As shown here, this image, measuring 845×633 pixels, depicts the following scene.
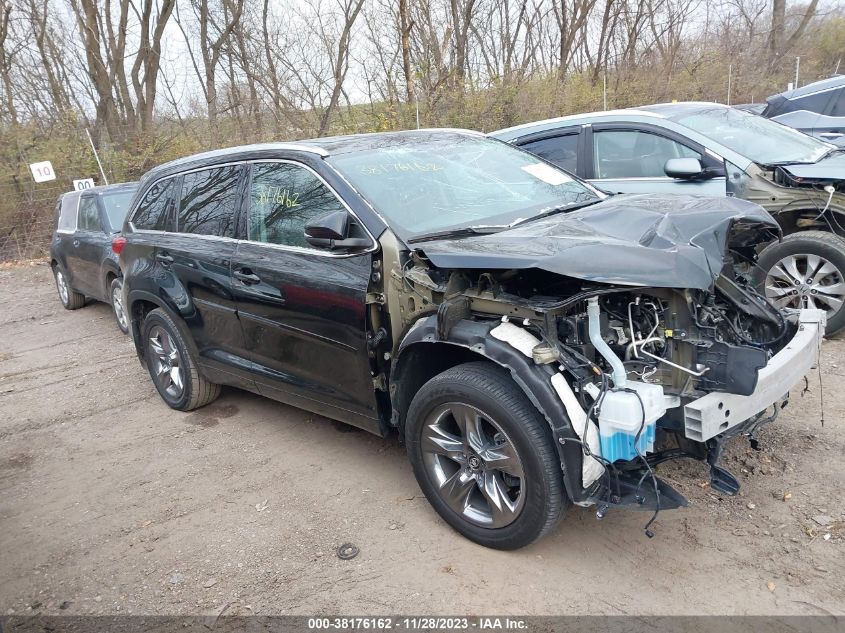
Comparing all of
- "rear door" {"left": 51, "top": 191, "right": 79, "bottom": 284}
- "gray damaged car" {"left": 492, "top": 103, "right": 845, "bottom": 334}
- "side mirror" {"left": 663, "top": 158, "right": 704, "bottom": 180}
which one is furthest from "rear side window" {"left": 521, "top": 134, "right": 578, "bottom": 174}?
"rear door" {"left": 51, "top": 191, "right": 79, "bottom": 284}

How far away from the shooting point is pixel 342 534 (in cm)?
337

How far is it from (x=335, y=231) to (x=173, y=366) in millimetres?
2541

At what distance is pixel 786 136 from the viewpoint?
6312 millimetres

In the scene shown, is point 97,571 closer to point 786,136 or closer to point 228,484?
point 228,484

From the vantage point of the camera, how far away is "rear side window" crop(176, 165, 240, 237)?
425 centimetres

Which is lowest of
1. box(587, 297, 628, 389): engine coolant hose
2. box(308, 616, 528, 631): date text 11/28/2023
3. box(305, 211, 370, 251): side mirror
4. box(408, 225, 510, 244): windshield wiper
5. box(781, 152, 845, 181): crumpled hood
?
box(308, 616, 528, 631): date text 11/28/2023

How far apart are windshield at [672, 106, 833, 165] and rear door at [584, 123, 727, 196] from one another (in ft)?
0.81

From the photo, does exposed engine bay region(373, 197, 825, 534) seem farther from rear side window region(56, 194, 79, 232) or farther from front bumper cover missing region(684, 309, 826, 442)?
rear side window region(56, 194, 79, 232)

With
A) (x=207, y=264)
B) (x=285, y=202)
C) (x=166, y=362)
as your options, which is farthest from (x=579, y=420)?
(x=166, y=362)

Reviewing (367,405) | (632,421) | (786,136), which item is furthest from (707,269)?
(786,136)

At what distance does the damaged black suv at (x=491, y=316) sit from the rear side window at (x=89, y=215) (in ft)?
14.1

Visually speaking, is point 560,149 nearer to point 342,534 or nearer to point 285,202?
point 285,202

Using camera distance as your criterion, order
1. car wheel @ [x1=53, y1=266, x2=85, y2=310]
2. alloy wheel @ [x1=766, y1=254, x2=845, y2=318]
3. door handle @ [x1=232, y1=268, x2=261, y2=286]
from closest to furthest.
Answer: door handle @ [x1=232, y1=268, x2=261, y2=286]
alloy wheel @ [x1=766, y1=254, x2=845, y2=318]
car wheel @ [x1=53, y1=266, x2=85, y2=310]

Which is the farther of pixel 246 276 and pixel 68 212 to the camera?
pixel 68 212
